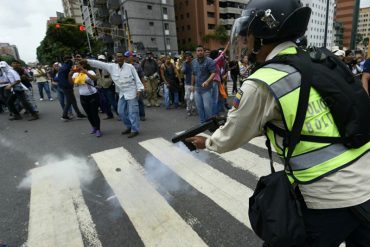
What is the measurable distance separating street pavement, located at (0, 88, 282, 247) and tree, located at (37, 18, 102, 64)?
4658cm

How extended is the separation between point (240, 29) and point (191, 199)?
241cm

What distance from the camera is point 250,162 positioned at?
437 centimetres

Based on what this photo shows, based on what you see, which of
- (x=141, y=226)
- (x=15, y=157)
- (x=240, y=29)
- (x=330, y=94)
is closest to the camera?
(x=330, y=94)

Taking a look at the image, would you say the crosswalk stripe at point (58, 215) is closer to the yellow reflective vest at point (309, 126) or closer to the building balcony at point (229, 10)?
the yellow reflective vest at point (309, 126)

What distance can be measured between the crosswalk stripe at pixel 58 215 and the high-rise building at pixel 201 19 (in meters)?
53.3

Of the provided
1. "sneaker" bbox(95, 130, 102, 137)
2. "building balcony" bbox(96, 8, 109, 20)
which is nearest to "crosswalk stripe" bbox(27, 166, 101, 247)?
"sneaker" bbox(95, 130, 102, 137)

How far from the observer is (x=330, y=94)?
115 cm

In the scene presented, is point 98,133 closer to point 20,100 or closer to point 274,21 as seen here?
point 20,100

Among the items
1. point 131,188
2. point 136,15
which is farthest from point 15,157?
point 136,15

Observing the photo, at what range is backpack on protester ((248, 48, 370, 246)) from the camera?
1.16m

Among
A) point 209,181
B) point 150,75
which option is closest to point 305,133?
point 209,181

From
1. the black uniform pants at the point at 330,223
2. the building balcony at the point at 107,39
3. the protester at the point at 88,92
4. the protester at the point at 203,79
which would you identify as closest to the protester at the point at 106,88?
the protester at the point at 88,92

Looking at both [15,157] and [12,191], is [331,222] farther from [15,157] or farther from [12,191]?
[15,157]

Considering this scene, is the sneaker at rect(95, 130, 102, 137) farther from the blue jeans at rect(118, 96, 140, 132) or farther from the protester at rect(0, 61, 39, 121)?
the protester at rect(0, 61, 39, 121)
